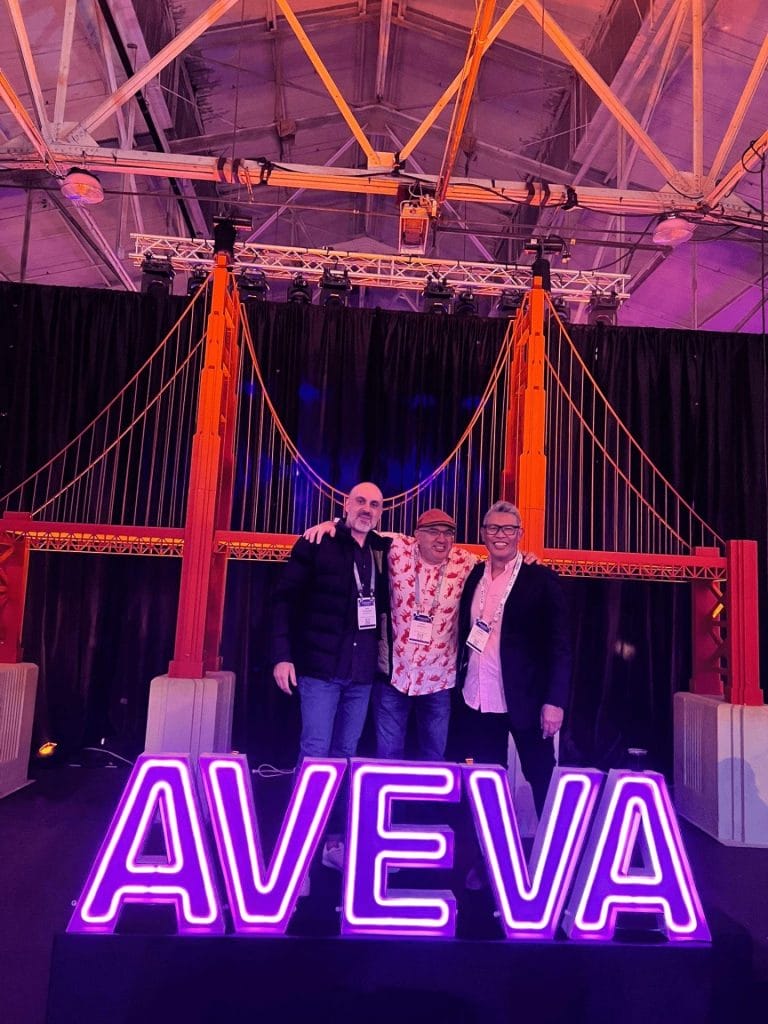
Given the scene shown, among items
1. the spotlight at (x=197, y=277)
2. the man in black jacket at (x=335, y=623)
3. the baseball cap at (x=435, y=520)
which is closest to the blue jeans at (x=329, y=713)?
the man in black jacket at (x=335, y=623)

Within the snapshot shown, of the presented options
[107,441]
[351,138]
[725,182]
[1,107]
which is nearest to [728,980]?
[725,182]

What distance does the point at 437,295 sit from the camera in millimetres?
6082

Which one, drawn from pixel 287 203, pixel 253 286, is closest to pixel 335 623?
pixel 253 286

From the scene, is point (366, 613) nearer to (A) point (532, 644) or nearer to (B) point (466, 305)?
(A) point (532, 644)

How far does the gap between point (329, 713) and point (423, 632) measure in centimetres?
47

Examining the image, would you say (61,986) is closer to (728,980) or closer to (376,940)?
(376,940)

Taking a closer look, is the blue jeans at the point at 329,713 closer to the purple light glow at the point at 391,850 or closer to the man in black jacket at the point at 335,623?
the man in black jacket at the point at 335,623

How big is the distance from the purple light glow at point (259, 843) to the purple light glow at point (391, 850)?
9 cm

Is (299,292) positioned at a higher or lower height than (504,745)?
higher

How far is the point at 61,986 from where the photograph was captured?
1901 mm

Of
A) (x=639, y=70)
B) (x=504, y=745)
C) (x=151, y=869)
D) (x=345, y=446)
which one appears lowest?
(x=151, y=869)

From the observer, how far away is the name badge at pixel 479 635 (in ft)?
8.80

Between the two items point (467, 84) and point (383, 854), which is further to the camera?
point (467, 84)

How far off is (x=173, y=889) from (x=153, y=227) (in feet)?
23.2
